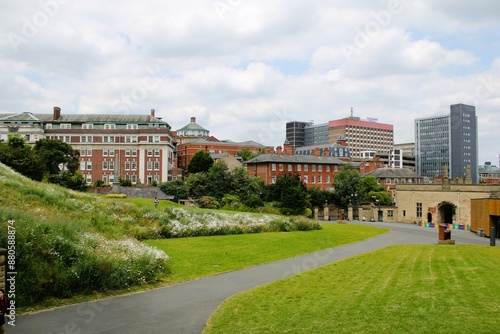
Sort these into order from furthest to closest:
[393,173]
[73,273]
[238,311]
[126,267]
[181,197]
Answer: [393,173] < [181,197] < [126,267] < [73,273] < [238,311]

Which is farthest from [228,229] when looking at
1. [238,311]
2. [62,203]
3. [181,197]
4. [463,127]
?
[463,127]

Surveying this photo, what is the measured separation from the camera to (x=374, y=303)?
45.1ft

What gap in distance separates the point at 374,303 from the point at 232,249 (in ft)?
48.0

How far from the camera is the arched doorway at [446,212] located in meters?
63.5

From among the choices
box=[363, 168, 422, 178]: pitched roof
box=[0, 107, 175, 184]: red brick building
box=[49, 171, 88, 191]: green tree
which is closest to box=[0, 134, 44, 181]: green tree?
box=[49, 171, 88, 191]: green tree

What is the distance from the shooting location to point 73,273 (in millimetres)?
16359

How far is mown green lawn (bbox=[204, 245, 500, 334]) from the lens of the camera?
1177cm

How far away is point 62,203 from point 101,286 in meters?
13.0

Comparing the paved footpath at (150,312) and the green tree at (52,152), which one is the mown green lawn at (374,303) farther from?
the green tree at (52,152)

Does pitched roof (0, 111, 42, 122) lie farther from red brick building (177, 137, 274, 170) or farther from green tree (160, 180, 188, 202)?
green tree (160, 180, 188, 202)

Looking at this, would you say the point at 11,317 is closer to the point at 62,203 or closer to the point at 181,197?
the point at 62,203

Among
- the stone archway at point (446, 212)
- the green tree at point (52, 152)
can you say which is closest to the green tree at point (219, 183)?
Result: the green tree at point (52, 152)

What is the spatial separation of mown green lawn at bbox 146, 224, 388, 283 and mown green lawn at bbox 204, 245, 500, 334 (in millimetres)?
4657

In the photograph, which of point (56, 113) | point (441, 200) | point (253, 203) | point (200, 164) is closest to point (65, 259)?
point (253, 203)
